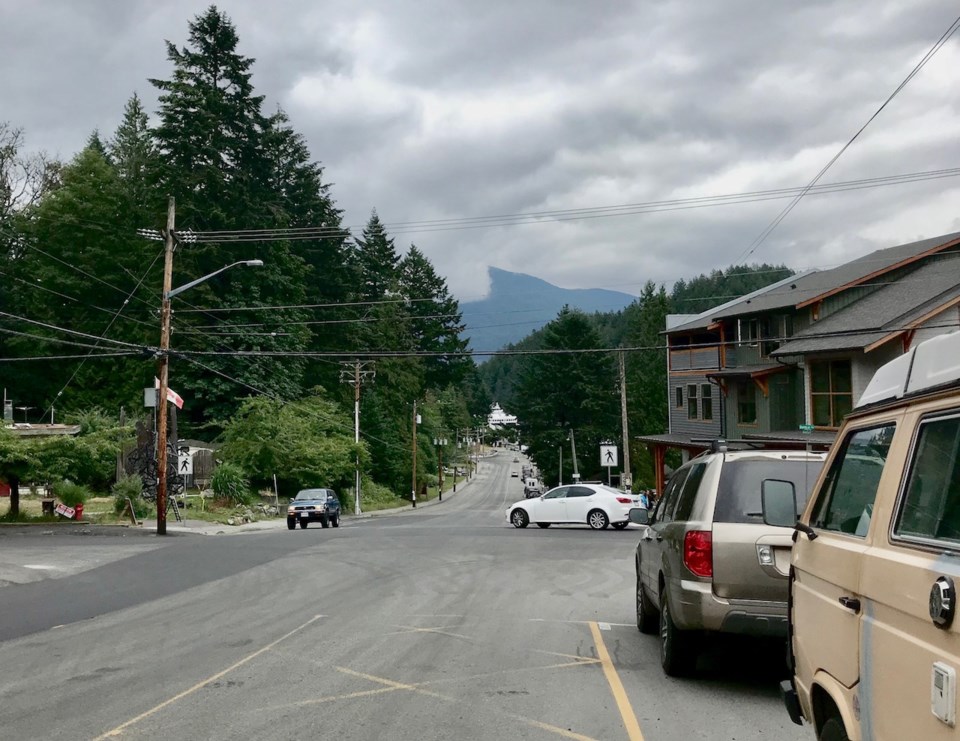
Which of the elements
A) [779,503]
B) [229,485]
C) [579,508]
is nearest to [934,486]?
[779,503]

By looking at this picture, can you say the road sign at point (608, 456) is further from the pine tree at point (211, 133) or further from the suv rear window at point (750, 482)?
the suv rear window at point (750, 482)

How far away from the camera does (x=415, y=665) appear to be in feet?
30.3

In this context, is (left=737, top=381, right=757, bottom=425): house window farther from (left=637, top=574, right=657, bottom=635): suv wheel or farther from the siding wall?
(left=637, top=574, right=657, bottom=635): suv wheel

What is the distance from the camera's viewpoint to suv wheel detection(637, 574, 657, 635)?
36.3ft

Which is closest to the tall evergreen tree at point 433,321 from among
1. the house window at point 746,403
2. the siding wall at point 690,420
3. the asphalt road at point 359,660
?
the siding wall at point 690,420

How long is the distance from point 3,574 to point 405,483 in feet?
241

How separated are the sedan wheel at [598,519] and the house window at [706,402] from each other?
1537cm

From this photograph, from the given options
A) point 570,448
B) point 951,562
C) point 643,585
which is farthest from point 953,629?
point 570,448

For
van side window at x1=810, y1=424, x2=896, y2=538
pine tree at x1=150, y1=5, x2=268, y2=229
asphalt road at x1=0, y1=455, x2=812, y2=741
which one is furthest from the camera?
pine tree at x1=150, y1=5, x2=268, y2=229

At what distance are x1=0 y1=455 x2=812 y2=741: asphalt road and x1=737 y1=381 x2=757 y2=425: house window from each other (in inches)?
931

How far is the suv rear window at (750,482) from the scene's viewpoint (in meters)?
8.07

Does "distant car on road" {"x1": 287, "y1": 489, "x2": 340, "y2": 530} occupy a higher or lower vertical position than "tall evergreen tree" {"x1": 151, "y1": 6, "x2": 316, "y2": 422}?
lower

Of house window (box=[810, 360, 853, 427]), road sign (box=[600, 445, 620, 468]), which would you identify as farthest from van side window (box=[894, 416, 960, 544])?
road sign (box=[600, 445, 620, 468])

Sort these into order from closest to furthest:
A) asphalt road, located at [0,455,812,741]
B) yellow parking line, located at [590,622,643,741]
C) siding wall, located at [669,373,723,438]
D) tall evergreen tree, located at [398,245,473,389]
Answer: yellow parking line, located at [590,622,643,741] → asphalt road, located at [0,455,812,741] → siding wall, located at [669,373,723,438] → tall evergreen tree, located at [398,245,473,389]
